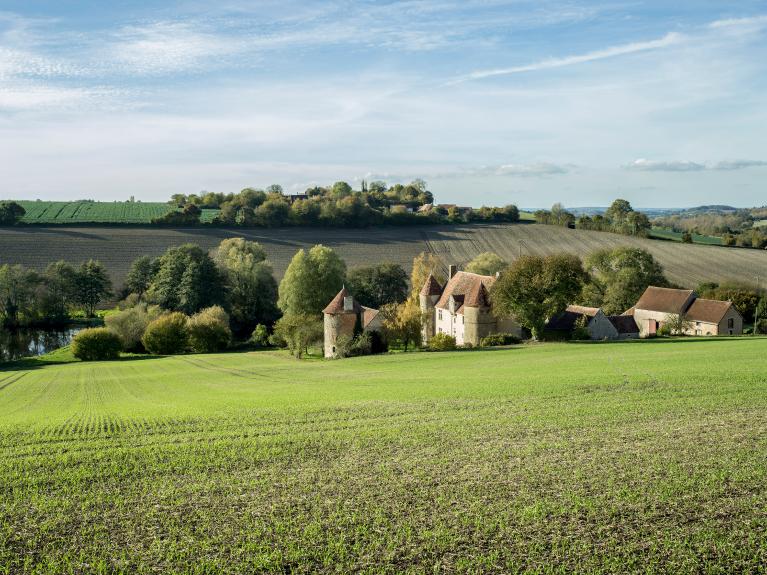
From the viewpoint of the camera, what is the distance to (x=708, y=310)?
195 ft

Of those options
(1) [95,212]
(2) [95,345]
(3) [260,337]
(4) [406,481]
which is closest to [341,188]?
(1) [95,212]

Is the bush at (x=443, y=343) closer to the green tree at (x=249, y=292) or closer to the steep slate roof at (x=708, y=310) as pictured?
the steep slate roof at (x=708, y=310)

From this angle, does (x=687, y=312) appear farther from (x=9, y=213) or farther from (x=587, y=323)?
(x=9, y=213)

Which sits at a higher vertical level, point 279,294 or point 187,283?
point 187,283

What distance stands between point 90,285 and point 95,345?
2874cm

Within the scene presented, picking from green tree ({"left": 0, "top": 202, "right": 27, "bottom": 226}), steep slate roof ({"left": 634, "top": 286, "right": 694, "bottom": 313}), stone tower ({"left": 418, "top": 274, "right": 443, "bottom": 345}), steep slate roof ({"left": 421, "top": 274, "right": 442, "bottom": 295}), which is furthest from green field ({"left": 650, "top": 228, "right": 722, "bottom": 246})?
green tree ({"left": 0, "top": 202, "right": 27, "bottom": 226})

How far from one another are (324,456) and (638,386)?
14.1m

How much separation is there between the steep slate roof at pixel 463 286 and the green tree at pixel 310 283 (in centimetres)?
1500

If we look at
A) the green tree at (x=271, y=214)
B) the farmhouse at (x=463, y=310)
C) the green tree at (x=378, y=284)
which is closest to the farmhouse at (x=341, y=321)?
the farmhouse at (x=463, y=310)

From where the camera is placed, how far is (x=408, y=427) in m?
18.7

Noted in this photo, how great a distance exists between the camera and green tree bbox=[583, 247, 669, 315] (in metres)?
68.0

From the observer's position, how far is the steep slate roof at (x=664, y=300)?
60281 millimetres

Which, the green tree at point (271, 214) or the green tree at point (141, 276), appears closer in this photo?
the green tree at point (141, 276)

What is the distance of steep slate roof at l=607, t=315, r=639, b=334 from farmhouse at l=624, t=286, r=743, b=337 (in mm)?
1217
